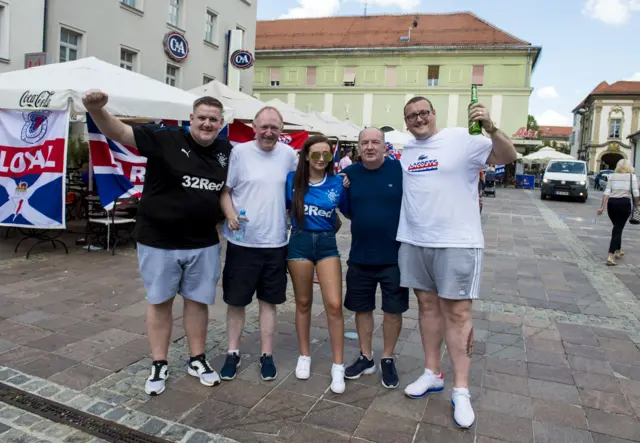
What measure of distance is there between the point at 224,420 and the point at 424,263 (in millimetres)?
1502

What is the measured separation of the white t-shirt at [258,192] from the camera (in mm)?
3381

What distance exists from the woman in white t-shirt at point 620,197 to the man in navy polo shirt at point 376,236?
6.35 metres

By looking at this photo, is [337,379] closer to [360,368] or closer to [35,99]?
[360,368]

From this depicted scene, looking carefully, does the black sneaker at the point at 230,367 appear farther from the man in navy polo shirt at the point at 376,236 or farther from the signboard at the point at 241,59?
the signboard at the point at 241,59

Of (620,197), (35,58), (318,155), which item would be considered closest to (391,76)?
(35,58)

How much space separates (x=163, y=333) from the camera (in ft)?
11.4

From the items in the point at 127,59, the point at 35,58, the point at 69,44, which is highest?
the point at 127,59

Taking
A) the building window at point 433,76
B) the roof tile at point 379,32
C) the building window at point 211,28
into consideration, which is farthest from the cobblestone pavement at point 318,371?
the roof tile at point 379,32

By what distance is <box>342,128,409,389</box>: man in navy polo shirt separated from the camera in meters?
3.34

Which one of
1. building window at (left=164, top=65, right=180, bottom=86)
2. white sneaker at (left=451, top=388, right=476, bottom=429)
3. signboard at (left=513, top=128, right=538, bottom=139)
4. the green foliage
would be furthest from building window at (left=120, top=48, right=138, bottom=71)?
signboard at (left=513, top=128, right=538, bottom=139)

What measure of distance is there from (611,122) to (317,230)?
71881 millimetres

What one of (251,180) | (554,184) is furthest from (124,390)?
(554,184)

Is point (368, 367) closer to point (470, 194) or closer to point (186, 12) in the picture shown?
point (470, 194)

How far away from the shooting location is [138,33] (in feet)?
58.4
